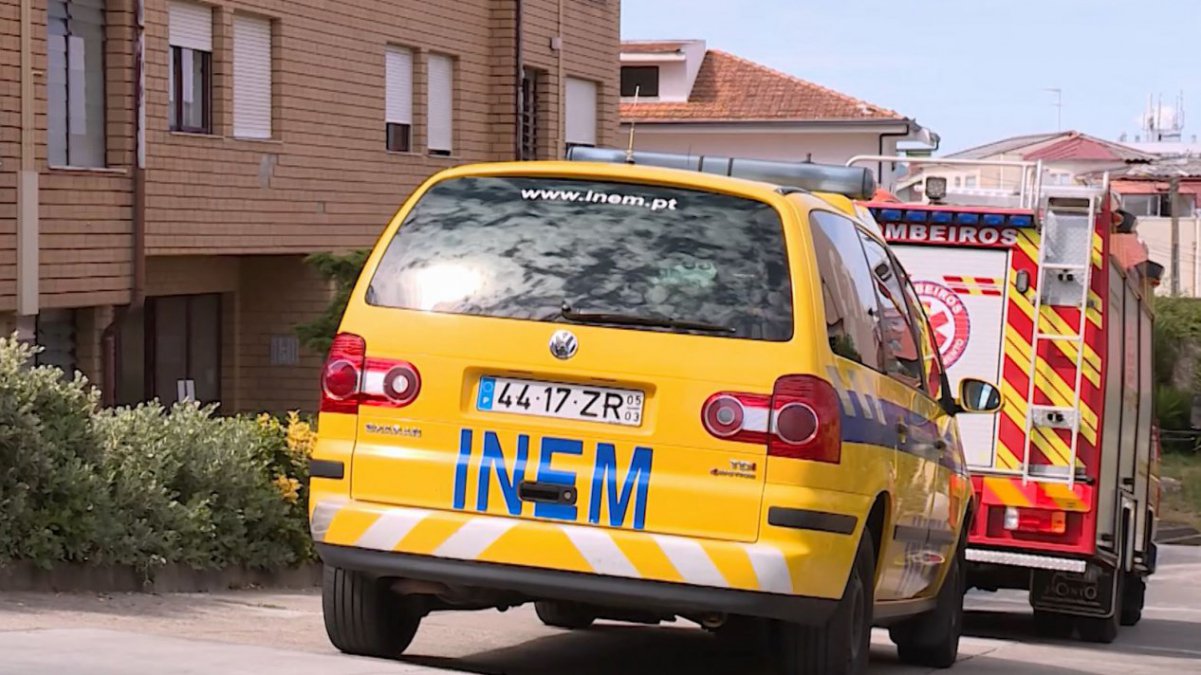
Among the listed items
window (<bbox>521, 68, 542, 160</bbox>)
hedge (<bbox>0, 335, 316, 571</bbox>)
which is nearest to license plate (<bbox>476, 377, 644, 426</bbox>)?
hedge (<bbox>0, 335, 316, 571</bbox>)

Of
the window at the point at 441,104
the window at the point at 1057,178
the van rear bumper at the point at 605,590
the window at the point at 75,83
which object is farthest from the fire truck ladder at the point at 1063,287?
the window at the point at 441,104

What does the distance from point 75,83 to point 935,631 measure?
36.9 ft

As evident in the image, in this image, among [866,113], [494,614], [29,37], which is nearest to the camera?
[494,614]

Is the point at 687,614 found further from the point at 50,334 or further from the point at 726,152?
the point at 726,152

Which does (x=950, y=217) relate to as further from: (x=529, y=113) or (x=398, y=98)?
(x=529, y=113)

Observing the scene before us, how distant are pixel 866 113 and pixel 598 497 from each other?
4588 cm

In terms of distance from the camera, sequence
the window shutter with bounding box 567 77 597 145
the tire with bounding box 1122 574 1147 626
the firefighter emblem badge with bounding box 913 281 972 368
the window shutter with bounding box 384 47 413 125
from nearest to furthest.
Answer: the firefighter emblem badge with bounding box 913 281 972 368 → the tire with bounding box 1122 574 1147 626 → the window shutter with bounding box 384 47 413 125 → the window shutter with bounding box 567 77 597 145

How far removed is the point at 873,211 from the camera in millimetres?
14195

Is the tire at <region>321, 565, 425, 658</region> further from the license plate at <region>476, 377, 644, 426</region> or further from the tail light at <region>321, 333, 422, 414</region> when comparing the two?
the license plate at <region>476, 377, 644, 426</region>

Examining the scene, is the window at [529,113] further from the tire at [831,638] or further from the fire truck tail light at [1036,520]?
the tire at [831,638]

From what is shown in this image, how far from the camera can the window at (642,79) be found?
54.4 metres

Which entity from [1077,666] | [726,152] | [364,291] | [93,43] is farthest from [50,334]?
[726,152]

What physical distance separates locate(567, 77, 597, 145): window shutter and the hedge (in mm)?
17761

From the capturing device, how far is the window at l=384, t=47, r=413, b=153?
A: 25.5m
